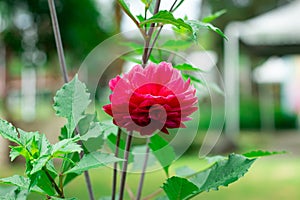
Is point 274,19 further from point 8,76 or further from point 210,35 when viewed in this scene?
point 210,35

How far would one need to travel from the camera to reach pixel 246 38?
604 centimetres

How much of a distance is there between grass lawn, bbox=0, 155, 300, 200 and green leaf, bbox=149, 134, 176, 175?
7.41 feet

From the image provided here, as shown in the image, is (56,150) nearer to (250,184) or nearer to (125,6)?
(125,6)

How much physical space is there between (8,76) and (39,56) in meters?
0.70

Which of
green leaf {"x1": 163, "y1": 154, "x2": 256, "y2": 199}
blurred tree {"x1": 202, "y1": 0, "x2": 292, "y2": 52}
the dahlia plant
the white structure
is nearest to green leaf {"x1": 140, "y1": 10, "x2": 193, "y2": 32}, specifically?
the dahlia plant

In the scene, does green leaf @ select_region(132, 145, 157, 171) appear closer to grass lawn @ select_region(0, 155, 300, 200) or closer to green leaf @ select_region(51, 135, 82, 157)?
green leaf @ select_region(51, 135, 82, 157)

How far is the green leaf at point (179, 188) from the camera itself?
374 millimetres

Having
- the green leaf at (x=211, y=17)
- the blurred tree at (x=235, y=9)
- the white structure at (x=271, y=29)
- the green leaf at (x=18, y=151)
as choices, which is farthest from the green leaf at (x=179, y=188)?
the blurred tree at (x=235, y=9)

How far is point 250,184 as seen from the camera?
363 cm

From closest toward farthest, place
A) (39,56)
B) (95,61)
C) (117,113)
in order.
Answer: (117,113) < (95,61) < (39,56)

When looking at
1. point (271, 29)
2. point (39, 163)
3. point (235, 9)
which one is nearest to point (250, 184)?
point (271, 29)

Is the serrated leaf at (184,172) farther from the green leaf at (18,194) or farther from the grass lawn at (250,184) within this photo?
the grass lawn at (250,184)

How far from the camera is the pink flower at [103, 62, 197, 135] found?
33 centimetres

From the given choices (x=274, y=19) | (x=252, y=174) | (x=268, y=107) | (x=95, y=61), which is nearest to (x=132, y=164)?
(x=95, y=61)
